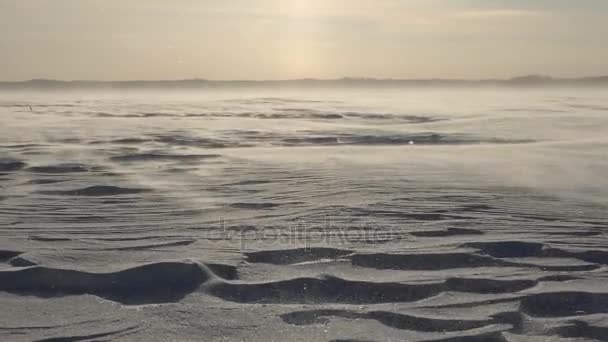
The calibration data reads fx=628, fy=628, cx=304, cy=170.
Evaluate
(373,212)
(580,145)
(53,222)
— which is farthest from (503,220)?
(580,145)

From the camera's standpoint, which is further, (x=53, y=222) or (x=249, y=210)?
(x=249, y=210)

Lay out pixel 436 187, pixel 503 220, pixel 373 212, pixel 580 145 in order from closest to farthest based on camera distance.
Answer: pixel 503 220 → pixel 373 212 → pixel 436 187 → pixel 580 145

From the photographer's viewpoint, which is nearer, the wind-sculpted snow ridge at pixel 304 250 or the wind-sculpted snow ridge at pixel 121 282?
the wind-sculpted snow ridge at pixel 304 250

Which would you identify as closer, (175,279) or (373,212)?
(175,279)

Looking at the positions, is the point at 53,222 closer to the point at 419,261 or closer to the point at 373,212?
the point at 373,212

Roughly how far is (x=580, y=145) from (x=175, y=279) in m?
8.02

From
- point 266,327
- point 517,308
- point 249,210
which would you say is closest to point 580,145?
point 249,210

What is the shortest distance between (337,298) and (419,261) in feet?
2.39

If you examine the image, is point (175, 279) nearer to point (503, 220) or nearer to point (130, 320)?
point (130, 320)

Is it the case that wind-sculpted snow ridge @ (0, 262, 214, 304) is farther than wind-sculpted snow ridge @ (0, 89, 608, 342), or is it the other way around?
wind-sculpted snow ridge @ (0, 262, 214, 304)

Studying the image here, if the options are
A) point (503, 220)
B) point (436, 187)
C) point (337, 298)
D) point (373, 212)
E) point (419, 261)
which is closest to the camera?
point (337, 298)

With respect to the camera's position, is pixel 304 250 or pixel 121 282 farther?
pixel 304 250

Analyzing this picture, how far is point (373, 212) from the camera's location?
15.7ft

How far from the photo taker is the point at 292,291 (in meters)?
3.04
